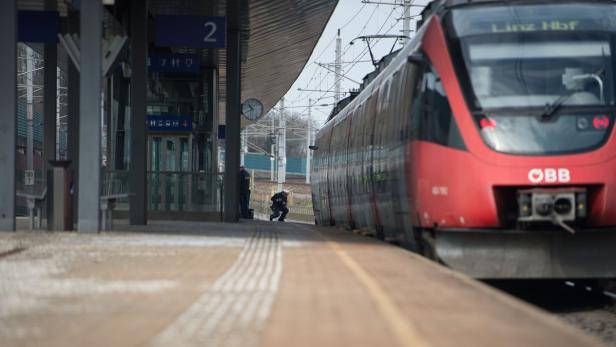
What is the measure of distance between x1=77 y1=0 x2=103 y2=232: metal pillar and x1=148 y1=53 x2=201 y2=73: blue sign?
11.0 m

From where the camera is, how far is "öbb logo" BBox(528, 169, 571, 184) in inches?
418

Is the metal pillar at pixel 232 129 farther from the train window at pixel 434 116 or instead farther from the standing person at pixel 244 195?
the train window at pixel 434 116

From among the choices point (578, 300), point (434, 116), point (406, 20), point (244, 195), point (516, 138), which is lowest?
point (578, 300)

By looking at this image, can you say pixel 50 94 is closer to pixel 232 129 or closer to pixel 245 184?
pixel 232 129

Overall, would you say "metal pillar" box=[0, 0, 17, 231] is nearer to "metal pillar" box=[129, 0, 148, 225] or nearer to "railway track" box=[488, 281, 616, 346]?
"metal pillar" box=[129, 0, 148, 225]

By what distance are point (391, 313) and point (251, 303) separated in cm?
107

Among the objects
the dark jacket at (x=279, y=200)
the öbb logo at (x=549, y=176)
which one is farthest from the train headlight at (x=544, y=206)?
the dark jacket at (x=279, y=200)

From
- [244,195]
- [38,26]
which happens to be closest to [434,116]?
[38,26]

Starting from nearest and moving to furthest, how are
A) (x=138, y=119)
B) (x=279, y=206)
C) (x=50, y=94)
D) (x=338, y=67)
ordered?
(x=138, y=119) → (x=50, y=94) → (x=279, y=206) → (x=338, y=67)

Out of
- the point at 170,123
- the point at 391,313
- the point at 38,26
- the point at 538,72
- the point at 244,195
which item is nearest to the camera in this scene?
the point at 391,313

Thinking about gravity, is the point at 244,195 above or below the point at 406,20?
below

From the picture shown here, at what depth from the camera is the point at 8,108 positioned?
16.3 metres

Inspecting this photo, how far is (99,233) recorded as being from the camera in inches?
637

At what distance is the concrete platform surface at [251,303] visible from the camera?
5.90 metres
